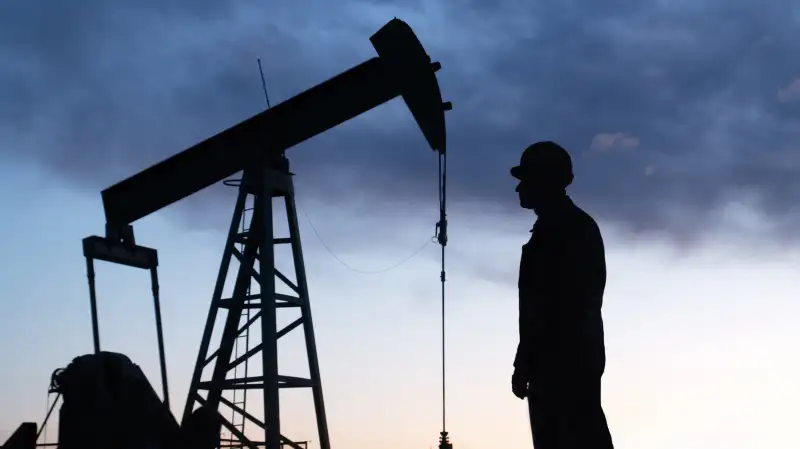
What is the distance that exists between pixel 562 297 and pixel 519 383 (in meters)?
0.52

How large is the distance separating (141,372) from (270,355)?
47.3 feet

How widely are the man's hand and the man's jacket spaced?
0.14 ft

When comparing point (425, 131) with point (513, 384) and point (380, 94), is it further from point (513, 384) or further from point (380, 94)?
point (513, 384)

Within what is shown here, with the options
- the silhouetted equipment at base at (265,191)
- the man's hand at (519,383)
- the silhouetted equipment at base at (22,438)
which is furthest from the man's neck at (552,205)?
the silhouetted equipment at base at (265,191)

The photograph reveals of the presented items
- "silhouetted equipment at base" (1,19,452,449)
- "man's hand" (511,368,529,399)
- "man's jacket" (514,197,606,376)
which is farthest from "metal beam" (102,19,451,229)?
"man's hand" (511,368,529,399)

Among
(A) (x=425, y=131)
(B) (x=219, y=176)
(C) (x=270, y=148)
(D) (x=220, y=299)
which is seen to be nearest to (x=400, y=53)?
(A) (x=425, y=131)

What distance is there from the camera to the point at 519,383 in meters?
5.33

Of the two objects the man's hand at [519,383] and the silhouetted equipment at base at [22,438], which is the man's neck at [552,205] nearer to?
the man's hand at [519,383]

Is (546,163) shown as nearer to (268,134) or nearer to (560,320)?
(560,320)

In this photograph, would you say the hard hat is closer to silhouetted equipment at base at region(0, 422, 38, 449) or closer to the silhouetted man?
the silhouetted man

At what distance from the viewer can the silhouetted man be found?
5.28m

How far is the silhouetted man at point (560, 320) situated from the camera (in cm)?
528

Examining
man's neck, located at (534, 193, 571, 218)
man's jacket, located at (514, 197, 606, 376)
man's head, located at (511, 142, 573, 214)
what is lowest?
man's jacket, located at (514, 197, 606, 376)

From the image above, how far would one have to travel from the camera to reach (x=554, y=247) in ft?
17.9
